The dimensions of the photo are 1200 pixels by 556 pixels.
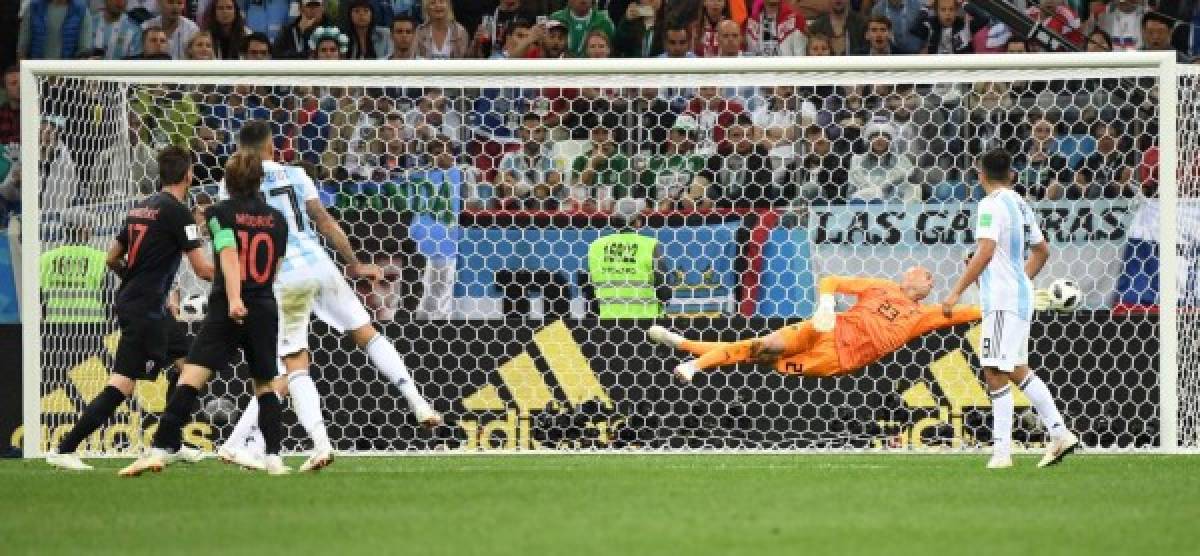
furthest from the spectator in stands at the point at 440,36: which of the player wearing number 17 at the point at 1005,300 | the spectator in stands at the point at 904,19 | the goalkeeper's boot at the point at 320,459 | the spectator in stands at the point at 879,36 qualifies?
the goalkeeper's boot at the point at 320,459

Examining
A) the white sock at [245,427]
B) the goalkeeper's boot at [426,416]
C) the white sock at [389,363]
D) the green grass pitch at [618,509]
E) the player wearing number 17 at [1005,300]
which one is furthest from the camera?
the white sock at [389,363]

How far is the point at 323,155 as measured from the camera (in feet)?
51.1

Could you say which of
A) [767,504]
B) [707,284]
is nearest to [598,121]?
[707,284]

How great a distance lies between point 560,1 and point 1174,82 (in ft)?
22.8

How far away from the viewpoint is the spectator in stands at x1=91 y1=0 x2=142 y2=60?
19344 millimetres

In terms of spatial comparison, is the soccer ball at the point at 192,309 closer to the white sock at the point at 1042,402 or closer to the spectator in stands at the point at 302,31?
the spectator in stands at the point at 302,31

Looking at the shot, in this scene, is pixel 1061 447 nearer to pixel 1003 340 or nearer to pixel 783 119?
pixel 1003 340

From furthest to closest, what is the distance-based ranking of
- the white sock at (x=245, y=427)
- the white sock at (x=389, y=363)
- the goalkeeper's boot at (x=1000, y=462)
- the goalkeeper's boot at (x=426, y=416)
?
the white sock at (x=389, y=363) → the white sock at (x=245, y=427) → the goalkeeper's boot at (x=1000, y=462) → the goalkeeper's boot at (x=426, y=416)

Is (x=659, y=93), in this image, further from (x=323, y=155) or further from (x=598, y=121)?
(x=323, y=155)

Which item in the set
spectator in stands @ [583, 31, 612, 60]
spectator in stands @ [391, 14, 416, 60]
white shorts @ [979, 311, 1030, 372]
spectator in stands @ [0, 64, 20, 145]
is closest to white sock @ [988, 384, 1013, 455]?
white shorts @ [979, 311, 1030, 372]

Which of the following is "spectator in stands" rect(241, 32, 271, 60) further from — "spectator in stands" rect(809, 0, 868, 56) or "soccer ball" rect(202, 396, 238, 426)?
"spectator in stands" rect(809, 0, 868, 56)

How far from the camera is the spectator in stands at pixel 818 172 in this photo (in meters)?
15.4

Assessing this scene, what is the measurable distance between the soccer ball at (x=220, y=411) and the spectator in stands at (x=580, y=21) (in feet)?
17.4

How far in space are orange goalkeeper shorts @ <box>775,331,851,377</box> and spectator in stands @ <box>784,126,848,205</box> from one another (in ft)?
5.60
